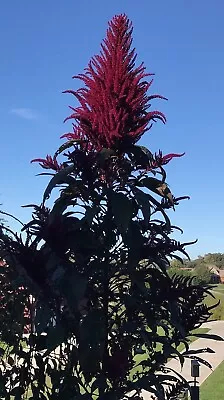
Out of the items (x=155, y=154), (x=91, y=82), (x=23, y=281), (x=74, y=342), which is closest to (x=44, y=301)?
(x=23, y=281)

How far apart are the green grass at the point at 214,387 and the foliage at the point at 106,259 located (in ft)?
16.7

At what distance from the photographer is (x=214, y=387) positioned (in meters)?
7.32

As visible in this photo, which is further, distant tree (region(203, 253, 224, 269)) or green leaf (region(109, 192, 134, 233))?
distant tree (region(203, 253, 224, 269))

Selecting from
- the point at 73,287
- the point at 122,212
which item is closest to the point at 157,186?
the point at 122,212

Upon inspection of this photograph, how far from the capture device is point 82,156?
1670 millimetres

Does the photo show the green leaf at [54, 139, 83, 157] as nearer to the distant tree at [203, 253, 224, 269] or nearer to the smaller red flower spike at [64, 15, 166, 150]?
the smaller red flower spike at [64, 15, 166, 150]

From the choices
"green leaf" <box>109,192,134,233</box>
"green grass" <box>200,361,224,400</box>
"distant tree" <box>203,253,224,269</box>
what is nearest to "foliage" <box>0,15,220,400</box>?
"green leaf" <box>109,192,134,233</box>

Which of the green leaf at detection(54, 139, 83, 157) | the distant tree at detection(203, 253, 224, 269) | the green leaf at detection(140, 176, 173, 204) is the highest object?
the distant tree at detection(203, 253, 224, 269)

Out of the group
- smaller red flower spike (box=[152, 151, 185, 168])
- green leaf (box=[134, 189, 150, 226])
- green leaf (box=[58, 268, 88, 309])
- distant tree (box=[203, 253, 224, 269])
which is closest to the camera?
green leaf (box=[58, 268, 88, 309])

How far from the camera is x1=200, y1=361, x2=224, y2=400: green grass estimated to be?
6.61 metres

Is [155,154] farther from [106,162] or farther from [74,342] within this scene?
[74,342]

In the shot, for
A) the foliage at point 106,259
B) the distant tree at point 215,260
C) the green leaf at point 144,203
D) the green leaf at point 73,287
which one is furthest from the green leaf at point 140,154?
the distant tree at point 215,260

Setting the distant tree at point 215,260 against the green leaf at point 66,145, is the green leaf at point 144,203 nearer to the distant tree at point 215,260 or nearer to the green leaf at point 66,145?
the green leaf at point 66,145

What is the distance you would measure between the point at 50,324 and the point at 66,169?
0.52 meters
